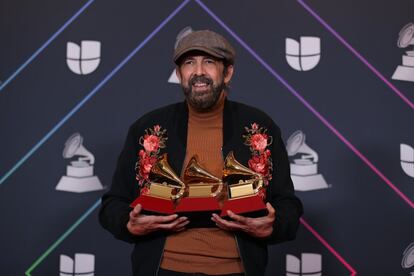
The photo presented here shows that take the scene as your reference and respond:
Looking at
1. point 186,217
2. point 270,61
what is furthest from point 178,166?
point 270,61

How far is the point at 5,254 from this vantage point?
264cm

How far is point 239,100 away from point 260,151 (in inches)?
40.1

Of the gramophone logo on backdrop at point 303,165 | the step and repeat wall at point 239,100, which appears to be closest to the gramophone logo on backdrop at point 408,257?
the step and repeat wall at point 239,100

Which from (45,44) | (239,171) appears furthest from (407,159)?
(45,44)

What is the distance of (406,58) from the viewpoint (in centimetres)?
250

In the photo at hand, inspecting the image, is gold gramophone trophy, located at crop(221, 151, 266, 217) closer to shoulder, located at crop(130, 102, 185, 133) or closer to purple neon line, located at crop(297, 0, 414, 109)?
shoulder, located at crop(130, 102, 185, 133)

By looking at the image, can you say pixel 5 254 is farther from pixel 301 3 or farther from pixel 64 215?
pixel 301 3

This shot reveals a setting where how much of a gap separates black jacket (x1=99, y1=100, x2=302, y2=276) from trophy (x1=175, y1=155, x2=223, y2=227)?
0.09 m

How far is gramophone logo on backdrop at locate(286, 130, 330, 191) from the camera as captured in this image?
2500 millimetres

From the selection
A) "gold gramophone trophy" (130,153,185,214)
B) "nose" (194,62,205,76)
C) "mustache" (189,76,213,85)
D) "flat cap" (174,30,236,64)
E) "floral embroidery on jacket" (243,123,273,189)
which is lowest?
"gold gramophone trophy" (130,153,185,214)

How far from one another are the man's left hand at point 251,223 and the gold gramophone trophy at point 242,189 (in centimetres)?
2

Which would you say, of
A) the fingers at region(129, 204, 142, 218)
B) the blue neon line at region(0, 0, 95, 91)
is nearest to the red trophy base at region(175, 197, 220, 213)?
the fingers at region(129, 204, 142, 218)

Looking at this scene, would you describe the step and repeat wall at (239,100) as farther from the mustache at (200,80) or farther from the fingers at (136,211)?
the fingers at (136,211)

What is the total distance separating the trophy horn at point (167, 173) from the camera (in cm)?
147
